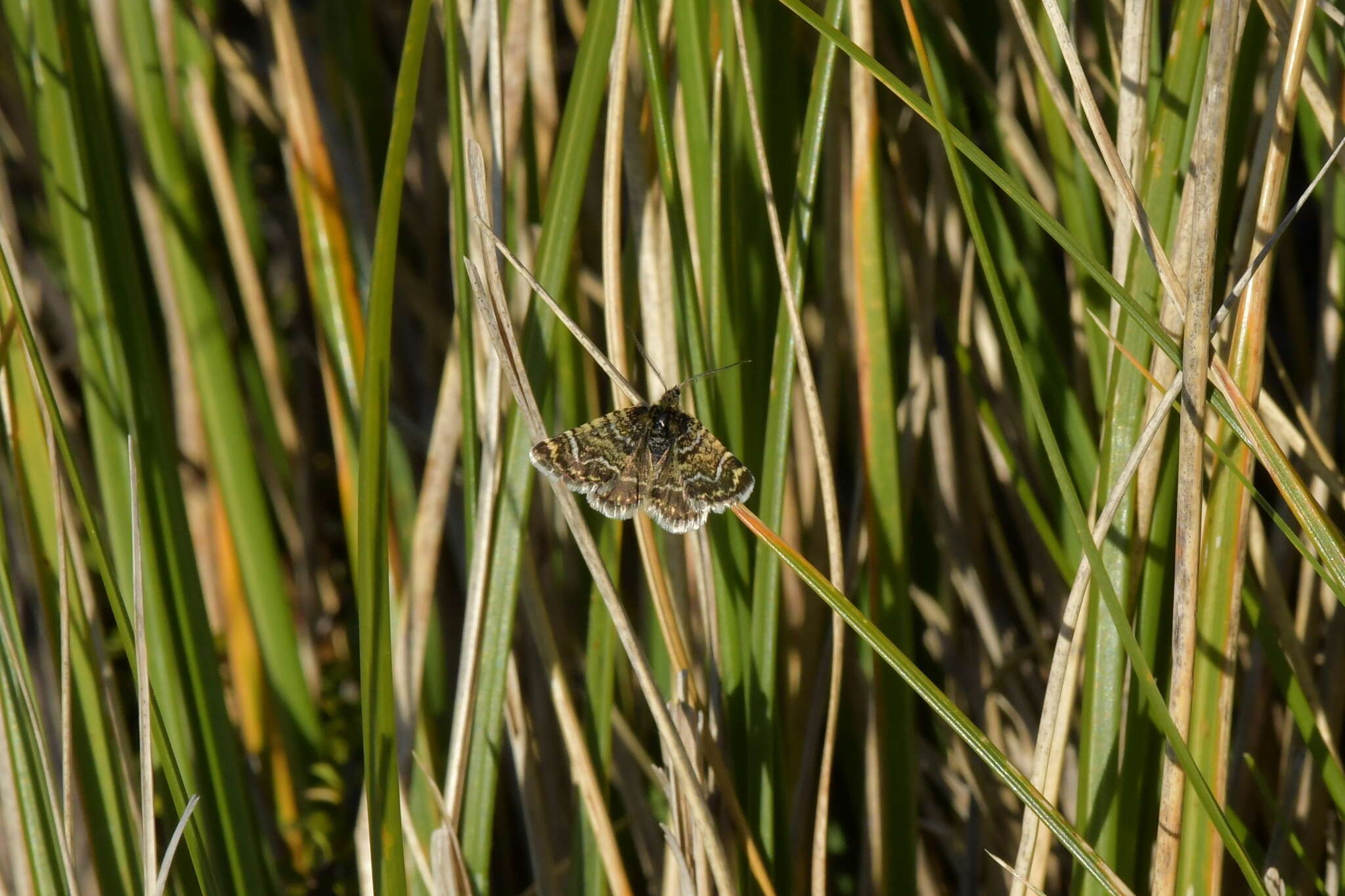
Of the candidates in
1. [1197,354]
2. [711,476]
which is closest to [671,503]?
[711,476]

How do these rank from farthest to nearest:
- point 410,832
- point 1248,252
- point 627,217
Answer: point 627,217, point 410,832, point 1248,252

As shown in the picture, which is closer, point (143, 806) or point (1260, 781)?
point (143, 806)

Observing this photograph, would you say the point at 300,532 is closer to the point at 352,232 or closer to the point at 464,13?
the point at 352,232

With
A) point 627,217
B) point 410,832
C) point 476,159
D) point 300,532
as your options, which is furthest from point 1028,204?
point 300,532

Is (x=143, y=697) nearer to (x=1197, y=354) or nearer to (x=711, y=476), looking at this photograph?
(x=711, y=476)

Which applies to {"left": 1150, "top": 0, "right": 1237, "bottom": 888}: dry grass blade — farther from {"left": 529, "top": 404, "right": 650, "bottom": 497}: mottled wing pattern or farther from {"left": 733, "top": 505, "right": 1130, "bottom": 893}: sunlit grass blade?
{"left": 529, "top": 404, "right": 650, "bottom": 497}: mottled wing pattern
